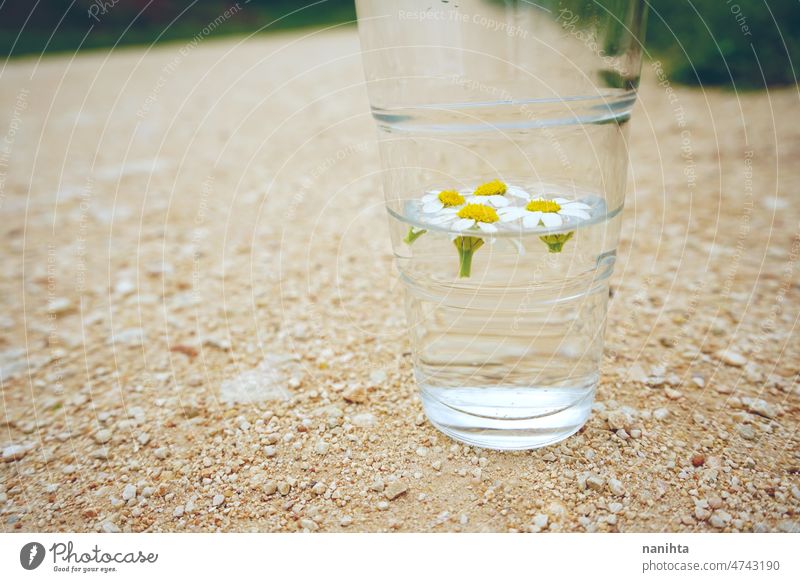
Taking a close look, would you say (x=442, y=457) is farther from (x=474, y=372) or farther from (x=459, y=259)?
(x=459, y=259)

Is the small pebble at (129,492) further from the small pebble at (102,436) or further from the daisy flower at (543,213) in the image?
the daisy flower at (543,213)

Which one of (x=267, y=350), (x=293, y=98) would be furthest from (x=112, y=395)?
(x=293, y=98)

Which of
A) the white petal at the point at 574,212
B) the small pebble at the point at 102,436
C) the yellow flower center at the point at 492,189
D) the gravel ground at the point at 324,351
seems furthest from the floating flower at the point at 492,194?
the small pebble at the point at 102,436

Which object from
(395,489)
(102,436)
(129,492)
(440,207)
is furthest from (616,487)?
(102,436)

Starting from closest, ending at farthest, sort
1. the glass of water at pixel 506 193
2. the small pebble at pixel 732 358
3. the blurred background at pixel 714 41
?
the glass of water at pixel 506 193, the small pebble at pixel 732 358, the blurred background at pixel 714 41

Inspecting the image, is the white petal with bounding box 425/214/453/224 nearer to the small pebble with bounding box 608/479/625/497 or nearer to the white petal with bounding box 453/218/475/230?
the white petal with bounding box 453/218/475/230

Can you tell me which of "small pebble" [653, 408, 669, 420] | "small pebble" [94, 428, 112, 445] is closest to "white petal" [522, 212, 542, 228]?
"small pebble" [653, 408, 669, 420]
